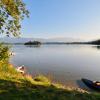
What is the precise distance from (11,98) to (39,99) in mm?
1456

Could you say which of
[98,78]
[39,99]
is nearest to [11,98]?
[39,99]

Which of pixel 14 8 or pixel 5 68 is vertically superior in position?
pixel 14 8

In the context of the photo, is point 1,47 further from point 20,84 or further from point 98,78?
point 98,78

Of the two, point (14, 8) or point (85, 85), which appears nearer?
point (14, 8)

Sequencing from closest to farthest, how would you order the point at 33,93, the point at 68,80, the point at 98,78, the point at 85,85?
the point at 33,93, the point at 85,85, the point at 68,80, the point at 98,78

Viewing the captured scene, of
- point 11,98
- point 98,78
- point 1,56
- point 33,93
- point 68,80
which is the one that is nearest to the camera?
point 11,98

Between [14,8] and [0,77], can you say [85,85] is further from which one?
[14,8]

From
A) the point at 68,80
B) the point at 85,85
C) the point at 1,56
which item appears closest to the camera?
the point at 1,56

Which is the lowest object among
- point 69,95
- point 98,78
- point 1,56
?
point 98,78

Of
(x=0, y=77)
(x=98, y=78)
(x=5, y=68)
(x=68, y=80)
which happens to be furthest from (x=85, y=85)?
(x=0, y=77)

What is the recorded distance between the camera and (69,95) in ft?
46.8

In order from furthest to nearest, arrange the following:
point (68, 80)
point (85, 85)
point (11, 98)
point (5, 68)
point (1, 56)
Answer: point (68, 80) → point (85, 85) → point (5, 68) → point (1, 56) → point (11, 98)

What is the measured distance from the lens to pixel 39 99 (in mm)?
12953

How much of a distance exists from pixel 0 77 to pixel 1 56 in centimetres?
275
